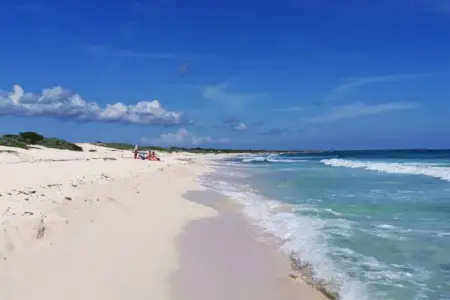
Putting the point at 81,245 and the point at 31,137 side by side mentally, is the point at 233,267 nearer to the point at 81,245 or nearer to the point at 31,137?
the point at 81,245

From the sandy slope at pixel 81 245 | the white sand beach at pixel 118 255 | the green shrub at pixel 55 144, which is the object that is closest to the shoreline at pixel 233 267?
the white sand beach at pixel 118 255

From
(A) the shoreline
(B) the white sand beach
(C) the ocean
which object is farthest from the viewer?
(C) the ocean

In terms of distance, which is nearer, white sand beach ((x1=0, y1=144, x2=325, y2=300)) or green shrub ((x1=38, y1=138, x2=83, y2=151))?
white sand beach ((x1=0, y1=144, x2=325, y2=300))

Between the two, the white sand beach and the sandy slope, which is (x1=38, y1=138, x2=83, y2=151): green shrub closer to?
the sandy slope

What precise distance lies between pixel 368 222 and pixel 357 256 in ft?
12.1

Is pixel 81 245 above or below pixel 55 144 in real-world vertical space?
below

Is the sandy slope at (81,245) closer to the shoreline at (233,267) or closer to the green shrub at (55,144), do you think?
the shoreline at (233,267)

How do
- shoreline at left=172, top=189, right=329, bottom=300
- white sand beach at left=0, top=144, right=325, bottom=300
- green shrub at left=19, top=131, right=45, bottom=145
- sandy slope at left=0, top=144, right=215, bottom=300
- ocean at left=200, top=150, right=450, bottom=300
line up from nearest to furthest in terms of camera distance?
sandy slope at left=0, top=144, right=215, bottom=300
white sand beach at left=0, top=144, right=325, bottom=300
shoreline at left=172, top=189, right=329, bottom=300
ocean at left=200, top=150, right=450, bottom=300
green shrub at left=19, top=131, right=45, bottom=145

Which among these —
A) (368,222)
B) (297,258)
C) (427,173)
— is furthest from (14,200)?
(427,173)

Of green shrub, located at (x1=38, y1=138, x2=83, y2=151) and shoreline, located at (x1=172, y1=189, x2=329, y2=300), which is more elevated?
green shrub, located at (x1=38, y1=138, x2=83, y2=151)

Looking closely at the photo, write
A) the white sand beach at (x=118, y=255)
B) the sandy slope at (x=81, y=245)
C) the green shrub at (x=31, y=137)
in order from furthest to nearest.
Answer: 1. the green shrub at (x=31, y=137)
2. the white sand beach at (x=118, y=255)
3. the sandy slope at (x=81, y=245)

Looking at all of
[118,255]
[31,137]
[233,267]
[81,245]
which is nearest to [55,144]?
[31,137]

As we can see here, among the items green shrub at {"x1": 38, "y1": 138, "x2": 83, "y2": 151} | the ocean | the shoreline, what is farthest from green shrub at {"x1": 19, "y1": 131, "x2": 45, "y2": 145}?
the shoreline

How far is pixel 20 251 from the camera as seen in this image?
6473 mm
